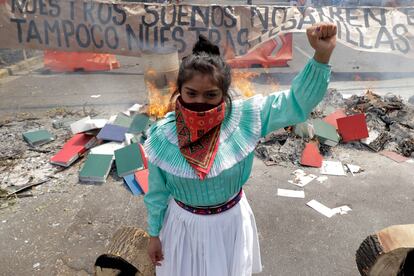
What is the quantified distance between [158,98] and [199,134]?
4.86 metres

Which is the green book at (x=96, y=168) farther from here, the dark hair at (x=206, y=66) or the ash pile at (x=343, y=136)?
the dark hair at (x=206, y=66)

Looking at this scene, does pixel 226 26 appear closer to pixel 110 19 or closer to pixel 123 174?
pixel 110 19

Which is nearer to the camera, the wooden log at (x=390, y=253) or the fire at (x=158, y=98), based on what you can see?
the wooden log at (x=390, y=253)

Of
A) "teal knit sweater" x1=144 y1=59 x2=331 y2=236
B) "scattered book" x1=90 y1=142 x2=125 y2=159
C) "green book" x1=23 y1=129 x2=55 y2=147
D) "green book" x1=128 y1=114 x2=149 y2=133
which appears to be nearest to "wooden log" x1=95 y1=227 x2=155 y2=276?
"teal knit sweater" x1=144 y1=59 x2=331 y2=236

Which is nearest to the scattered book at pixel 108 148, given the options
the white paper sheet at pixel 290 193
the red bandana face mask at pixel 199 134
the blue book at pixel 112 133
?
the blue book at pixel 112 133

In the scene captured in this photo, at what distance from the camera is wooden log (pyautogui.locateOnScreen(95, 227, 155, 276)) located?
2480 mm

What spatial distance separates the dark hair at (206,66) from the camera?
1.63 metres

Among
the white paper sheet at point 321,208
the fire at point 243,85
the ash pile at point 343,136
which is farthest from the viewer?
the fire at point 243,85

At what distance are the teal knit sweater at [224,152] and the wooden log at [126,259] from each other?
0.78 metres

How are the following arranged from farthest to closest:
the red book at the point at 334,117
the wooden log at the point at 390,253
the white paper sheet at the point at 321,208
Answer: the red book at the point at 334,117 → the white paper sheet at the point at 321,208 → the wooden log at the point at 390,253

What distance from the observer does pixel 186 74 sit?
1.66m

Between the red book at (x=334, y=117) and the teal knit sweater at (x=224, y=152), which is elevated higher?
the teal knit sweater at (x=224, y=152)

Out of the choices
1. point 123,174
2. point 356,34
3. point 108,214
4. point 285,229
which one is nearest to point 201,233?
point 285,229

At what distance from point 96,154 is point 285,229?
2801 mm
